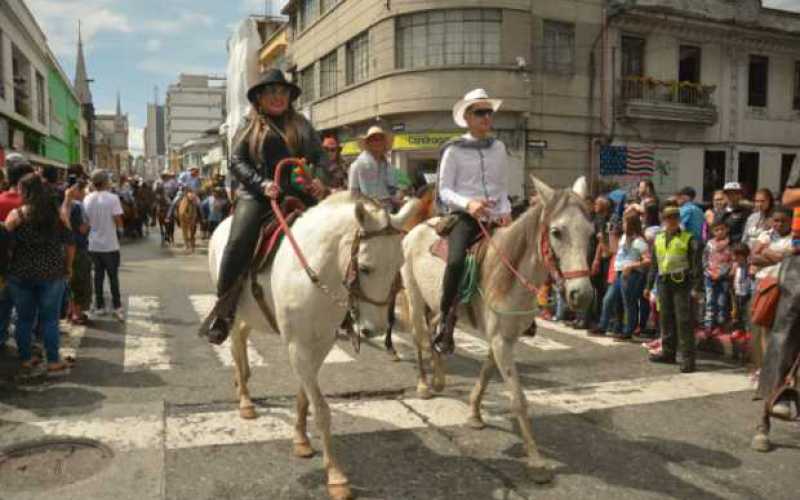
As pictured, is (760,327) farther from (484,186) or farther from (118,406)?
(118,406)

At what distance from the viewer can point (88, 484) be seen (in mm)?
4309

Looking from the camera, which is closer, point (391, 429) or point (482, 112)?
point (391, 429)

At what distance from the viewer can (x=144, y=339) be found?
8.90m

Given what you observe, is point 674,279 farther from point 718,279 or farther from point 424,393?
point 424,393

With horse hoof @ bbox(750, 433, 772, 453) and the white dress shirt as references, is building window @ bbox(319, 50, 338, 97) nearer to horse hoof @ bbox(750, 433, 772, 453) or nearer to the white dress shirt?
the white dress shirt

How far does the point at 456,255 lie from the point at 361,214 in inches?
68.2

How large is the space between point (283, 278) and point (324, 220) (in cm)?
52


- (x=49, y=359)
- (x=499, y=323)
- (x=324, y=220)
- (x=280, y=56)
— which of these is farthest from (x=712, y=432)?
(x=280, y=56)

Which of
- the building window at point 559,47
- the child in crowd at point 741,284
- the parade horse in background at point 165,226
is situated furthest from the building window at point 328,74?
the child in crowd at point 741,284

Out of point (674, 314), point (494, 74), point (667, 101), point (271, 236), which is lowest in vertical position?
point (674, 314)

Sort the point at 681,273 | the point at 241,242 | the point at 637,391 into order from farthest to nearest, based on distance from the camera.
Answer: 1. the point at 681,273
2. the point at 637,391
3. the point at 241,242

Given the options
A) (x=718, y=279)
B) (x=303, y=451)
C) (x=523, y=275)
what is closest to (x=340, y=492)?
(x=303, y=451)

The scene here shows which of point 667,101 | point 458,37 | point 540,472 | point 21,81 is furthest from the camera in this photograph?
point 21,81

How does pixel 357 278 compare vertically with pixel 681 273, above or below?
above
